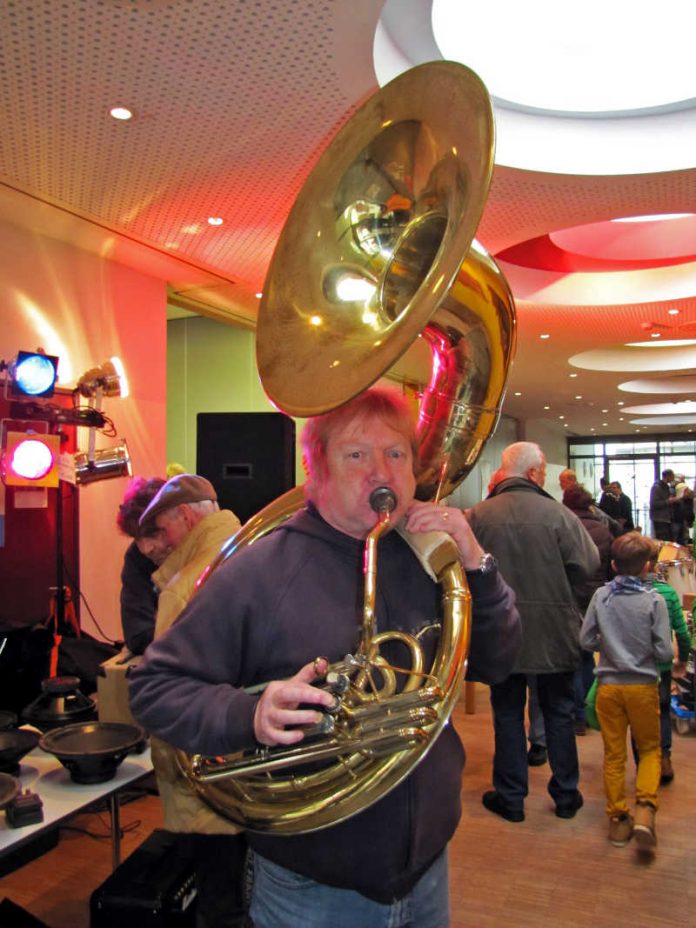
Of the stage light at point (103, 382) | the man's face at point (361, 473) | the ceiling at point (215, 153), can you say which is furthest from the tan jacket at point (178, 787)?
the stage light at point (103, 382)

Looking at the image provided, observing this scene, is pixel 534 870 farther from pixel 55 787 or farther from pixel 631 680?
pixel 55 787

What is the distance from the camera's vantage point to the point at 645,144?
3.39 m

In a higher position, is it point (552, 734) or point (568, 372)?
point (568, 372)

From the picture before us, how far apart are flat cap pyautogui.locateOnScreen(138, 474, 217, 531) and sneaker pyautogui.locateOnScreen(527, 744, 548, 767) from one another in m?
2.36

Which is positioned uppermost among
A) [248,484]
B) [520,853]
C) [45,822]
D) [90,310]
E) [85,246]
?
[85,246]

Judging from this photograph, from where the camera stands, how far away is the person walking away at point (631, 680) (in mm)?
2918

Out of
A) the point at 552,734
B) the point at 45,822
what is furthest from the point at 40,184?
the point at 552,734

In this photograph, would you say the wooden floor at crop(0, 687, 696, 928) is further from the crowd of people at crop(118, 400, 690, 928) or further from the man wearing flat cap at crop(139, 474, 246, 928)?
the crowd of people at crop(118, 400, 690, 928)

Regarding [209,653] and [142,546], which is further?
[142,546]

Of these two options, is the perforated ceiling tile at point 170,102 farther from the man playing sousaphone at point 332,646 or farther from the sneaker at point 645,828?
the sneaker at point 645,828

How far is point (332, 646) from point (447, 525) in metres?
0.27

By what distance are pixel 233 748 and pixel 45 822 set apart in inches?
32.9

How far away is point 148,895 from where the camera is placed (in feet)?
6.12

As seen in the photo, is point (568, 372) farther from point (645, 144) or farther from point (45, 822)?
point (45, 822)
